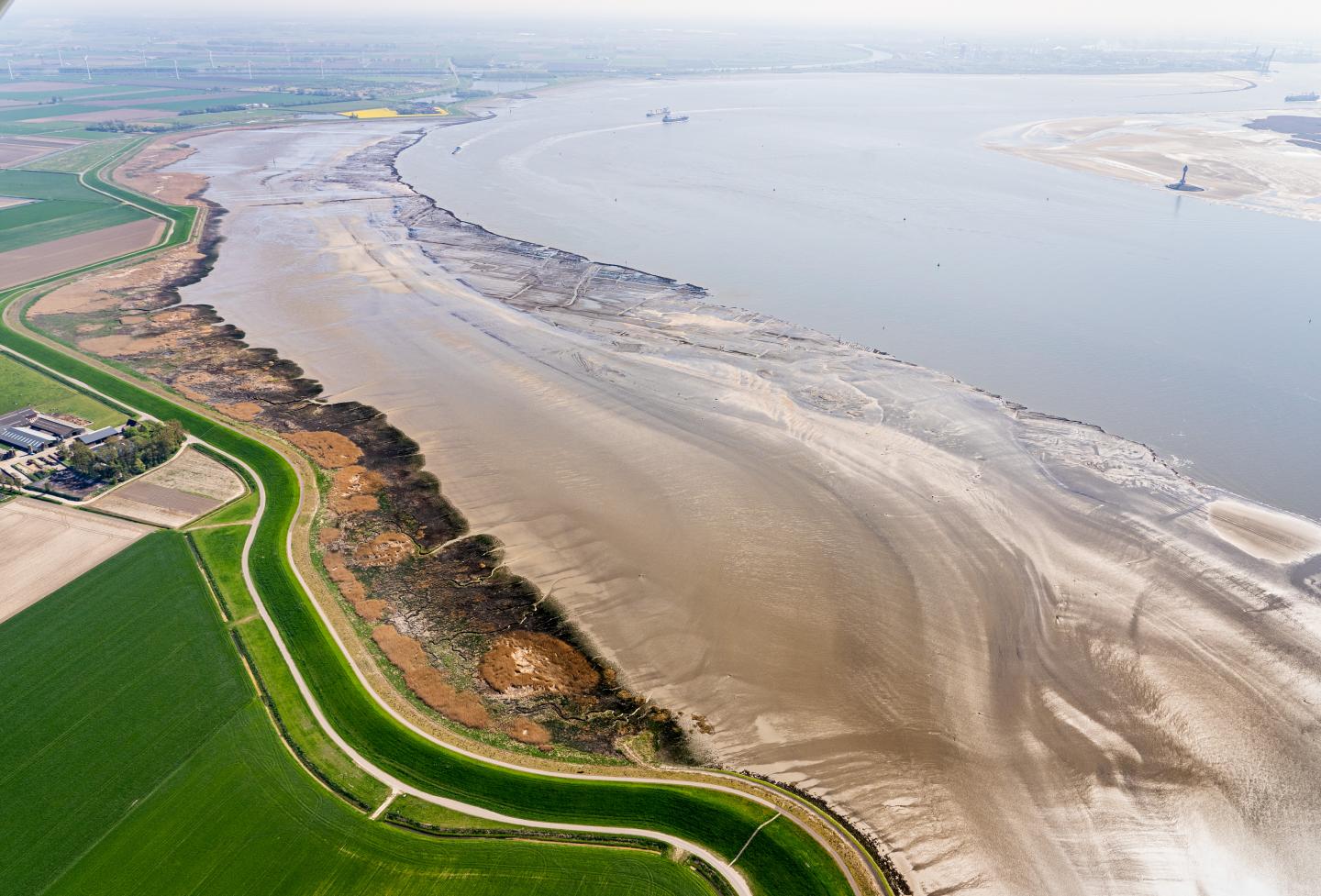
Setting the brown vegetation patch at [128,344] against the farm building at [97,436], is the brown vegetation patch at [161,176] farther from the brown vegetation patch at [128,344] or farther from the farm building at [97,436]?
the farm building at [97,436]

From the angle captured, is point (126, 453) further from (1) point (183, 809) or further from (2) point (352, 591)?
(1) point (183, 809)

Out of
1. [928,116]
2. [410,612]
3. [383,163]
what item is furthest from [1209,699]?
[928,116]

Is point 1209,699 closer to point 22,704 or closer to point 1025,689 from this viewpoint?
point 1025,689

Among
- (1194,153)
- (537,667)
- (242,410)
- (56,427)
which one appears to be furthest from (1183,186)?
(56,427)

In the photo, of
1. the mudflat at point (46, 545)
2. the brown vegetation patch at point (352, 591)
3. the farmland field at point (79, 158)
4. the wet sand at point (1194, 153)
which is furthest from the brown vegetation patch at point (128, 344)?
the wet sand at point (1194, 153)

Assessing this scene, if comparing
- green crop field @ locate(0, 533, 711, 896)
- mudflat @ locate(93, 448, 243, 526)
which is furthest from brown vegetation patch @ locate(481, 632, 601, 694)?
mudflat @ locate(93, 448, 243, 526)
